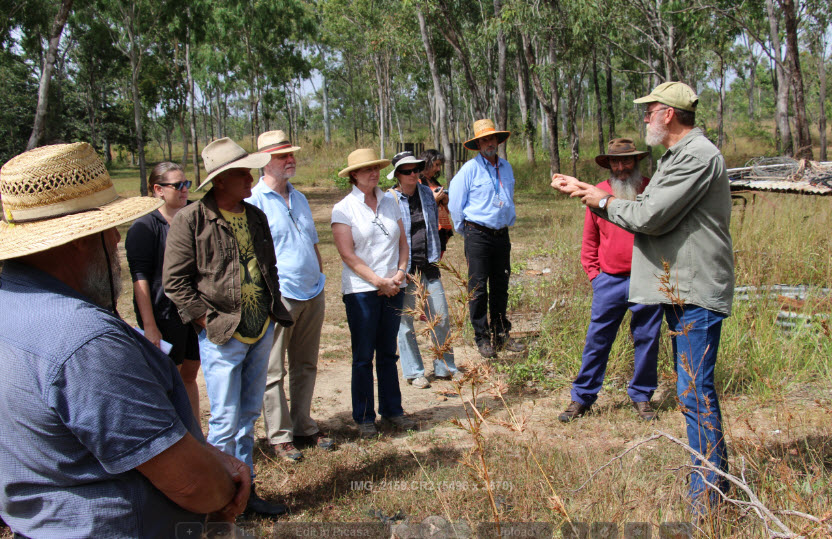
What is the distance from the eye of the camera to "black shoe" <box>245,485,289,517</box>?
3.11 m

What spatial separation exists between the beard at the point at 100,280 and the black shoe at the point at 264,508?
185 centimetres

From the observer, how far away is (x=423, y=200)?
506 cm

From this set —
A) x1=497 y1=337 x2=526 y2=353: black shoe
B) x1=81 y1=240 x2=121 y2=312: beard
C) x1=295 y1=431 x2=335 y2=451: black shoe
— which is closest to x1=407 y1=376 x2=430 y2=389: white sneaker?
x1=497 y1=337 x2=526 y2=353: black shoe

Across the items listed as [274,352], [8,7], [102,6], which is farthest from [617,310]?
[102,6]

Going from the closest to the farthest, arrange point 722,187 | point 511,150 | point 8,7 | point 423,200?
point 722,187 < point 423,200 < point 8,7 < point 511,150

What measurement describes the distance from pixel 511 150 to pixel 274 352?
28181mm

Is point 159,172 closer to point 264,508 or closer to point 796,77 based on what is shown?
point 264,508

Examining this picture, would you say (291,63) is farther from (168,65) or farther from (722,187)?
(722,187)

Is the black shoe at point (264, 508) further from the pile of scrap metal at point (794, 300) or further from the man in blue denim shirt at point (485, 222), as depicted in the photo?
the pile of scrap metal at point (794, 300)

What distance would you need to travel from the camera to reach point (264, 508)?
10.2 ft

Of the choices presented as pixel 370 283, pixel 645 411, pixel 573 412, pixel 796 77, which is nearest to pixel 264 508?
pixel 370 283

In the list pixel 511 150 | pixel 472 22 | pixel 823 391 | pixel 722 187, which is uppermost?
pixel 472 22

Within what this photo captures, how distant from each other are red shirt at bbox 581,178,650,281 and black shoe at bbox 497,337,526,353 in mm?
1511

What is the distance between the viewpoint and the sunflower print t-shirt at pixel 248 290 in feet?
9.98
